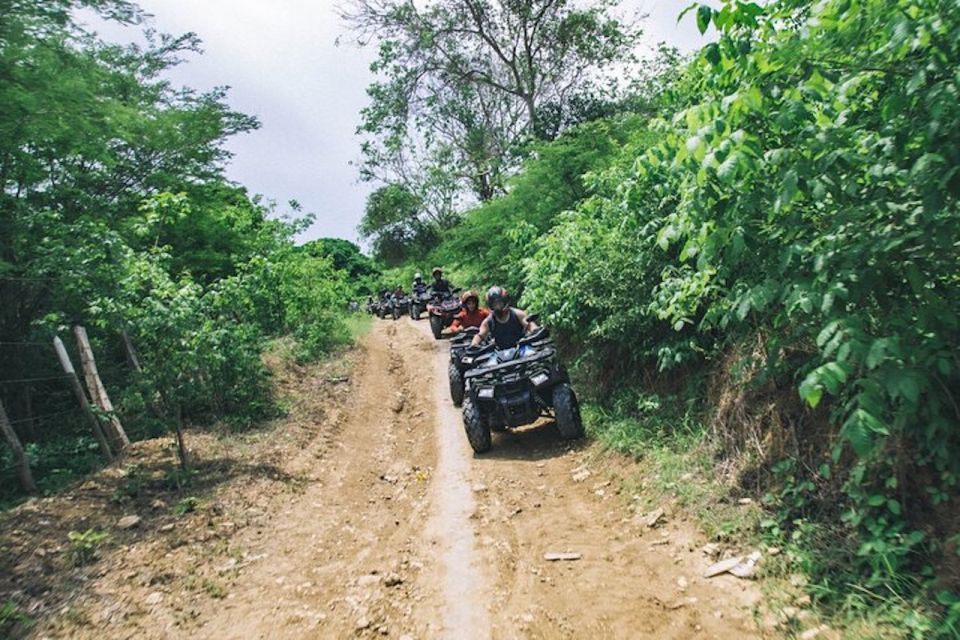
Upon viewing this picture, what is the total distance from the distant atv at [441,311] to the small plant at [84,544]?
11.6m

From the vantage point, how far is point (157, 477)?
6.29m

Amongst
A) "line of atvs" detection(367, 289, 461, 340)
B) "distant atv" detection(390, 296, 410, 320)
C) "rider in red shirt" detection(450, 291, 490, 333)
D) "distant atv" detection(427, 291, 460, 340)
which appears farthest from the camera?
"distant atv" detection(390, 296, 410, 320)

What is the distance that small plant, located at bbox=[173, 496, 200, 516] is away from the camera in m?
5.34

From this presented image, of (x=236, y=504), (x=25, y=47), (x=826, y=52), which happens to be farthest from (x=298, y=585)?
(x=25, y=47)

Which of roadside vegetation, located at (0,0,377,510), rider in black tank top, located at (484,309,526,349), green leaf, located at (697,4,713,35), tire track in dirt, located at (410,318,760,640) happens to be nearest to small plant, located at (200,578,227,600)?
tire track in dirt, located at (410,318,760,640)

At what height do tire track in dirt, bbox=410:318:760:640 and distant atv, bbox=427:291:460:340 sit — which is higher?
distant atv, bbox=427:291:460:340

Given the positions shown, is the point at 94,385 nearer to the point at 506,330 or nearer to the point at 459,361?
the point at 459,361

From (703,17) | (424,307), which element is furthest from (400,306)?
(703,17)

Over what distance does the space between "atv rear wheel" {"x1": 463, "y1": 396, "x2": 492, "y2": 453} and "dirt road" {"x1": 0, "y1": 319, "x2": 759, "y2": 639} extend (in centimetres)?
16

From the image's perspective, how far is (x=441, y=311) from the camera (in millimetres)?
16469

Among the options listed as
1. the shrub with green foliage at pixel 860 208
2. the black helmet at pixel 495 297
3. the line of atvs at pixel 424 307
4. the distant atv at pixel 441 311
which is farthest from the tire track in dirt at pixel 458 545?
the line of atvs at pixel 424 307

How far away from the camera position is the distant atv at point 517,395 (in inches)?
252

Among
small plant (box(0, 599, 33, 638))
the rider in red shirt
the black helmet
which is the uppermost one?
the black helmet

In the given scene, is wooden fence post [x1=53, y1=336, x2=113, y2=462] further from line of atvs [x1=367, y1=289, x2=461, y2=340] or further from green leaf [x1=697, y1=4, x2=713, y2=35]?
line of atvs [x1=367, y1=289, x2=461, y2=340]
